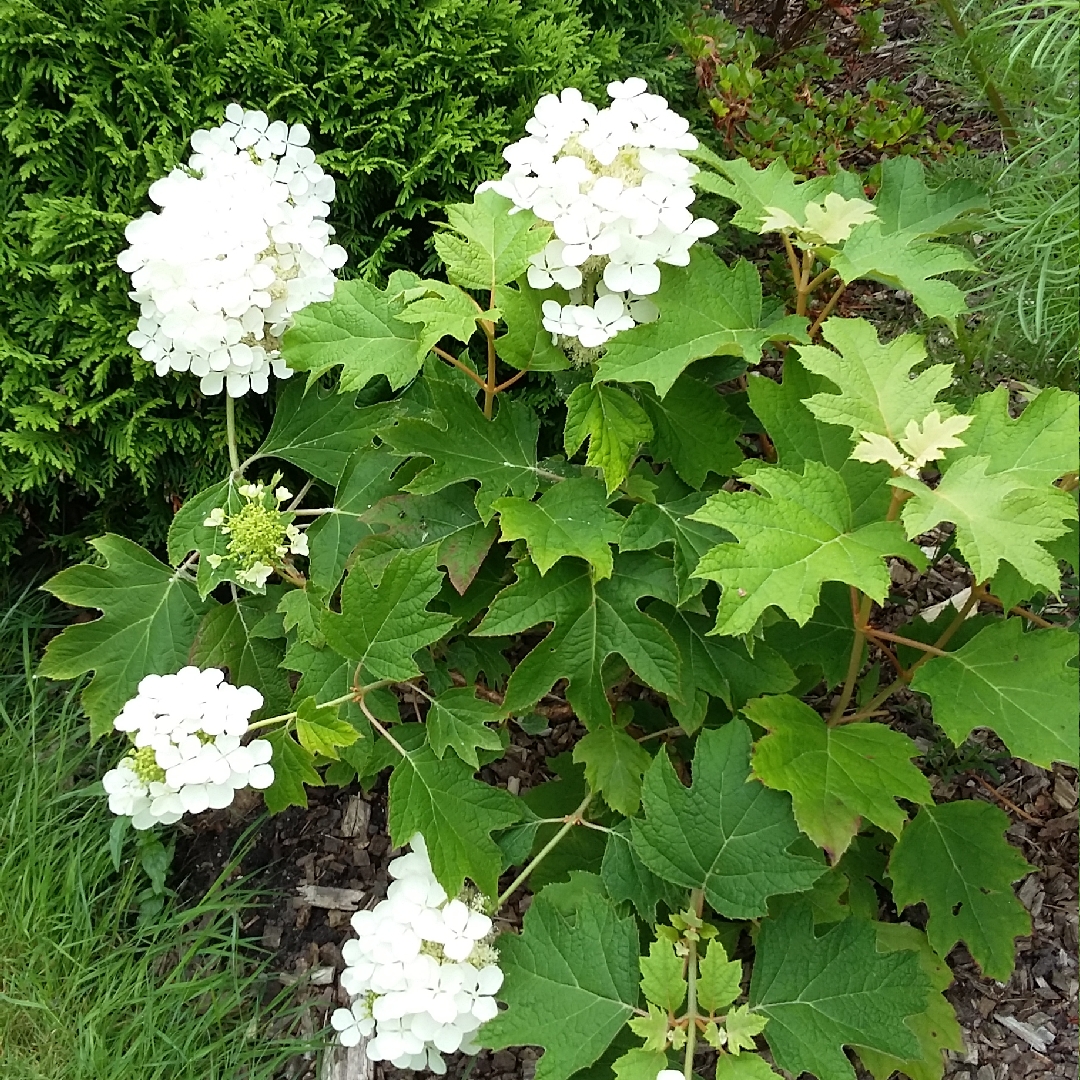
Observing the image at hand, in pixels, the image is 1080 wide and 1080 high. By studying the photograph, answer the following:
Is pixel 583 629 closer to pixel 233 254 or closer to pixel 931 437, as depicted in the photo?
pixel 931 437

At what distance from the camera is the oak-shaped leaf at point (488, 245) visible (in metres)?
1.64

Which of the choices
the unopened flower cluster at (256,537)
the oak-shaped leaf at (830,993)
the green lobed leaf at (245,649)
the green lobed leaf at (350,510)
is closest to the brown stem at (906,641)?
the oak-shaped leaf at (830,993)

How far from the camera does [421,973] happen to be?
4.95 feet

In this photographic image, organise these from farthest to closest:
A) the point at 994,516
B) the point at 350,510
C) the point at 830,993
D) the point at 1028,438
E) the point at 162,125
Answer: the point at 162,125 < the point at 350,510 < the point at 830,993 < the point at 1028,438 < the point at 994,516

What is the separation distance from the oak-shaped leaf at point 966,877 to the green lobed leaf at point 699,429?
2.41 feet

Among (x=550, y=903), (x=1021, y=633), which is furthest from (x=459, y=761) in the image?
(x=1021, y=633)

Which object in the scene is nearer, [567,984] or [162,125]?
[567,984]

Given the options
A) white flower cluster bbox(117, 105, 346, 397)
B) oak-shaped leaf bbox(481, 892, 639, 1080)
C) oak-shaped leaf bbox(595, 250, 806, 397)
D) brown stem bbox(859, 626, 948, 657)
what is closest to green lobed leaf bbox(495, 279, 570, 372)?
oak-shaped leaf bbox(595, 250, 806, 397)

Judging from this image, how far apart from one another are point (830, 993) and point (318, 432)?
143cm

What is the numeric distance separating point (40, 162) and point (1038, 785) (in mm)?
2578

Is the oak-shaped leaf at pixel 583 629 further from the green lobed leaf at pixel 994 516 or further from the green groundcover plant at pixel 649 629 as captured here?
the green lobed leaf at pixel 994 516

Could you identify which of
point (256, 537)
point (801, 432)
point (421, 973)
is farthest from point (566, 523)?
point (421, 973)

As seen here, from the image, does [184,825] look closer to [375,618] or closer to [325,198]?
[375,618]

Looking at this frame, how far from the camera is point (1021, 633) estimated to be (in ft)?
5.00
